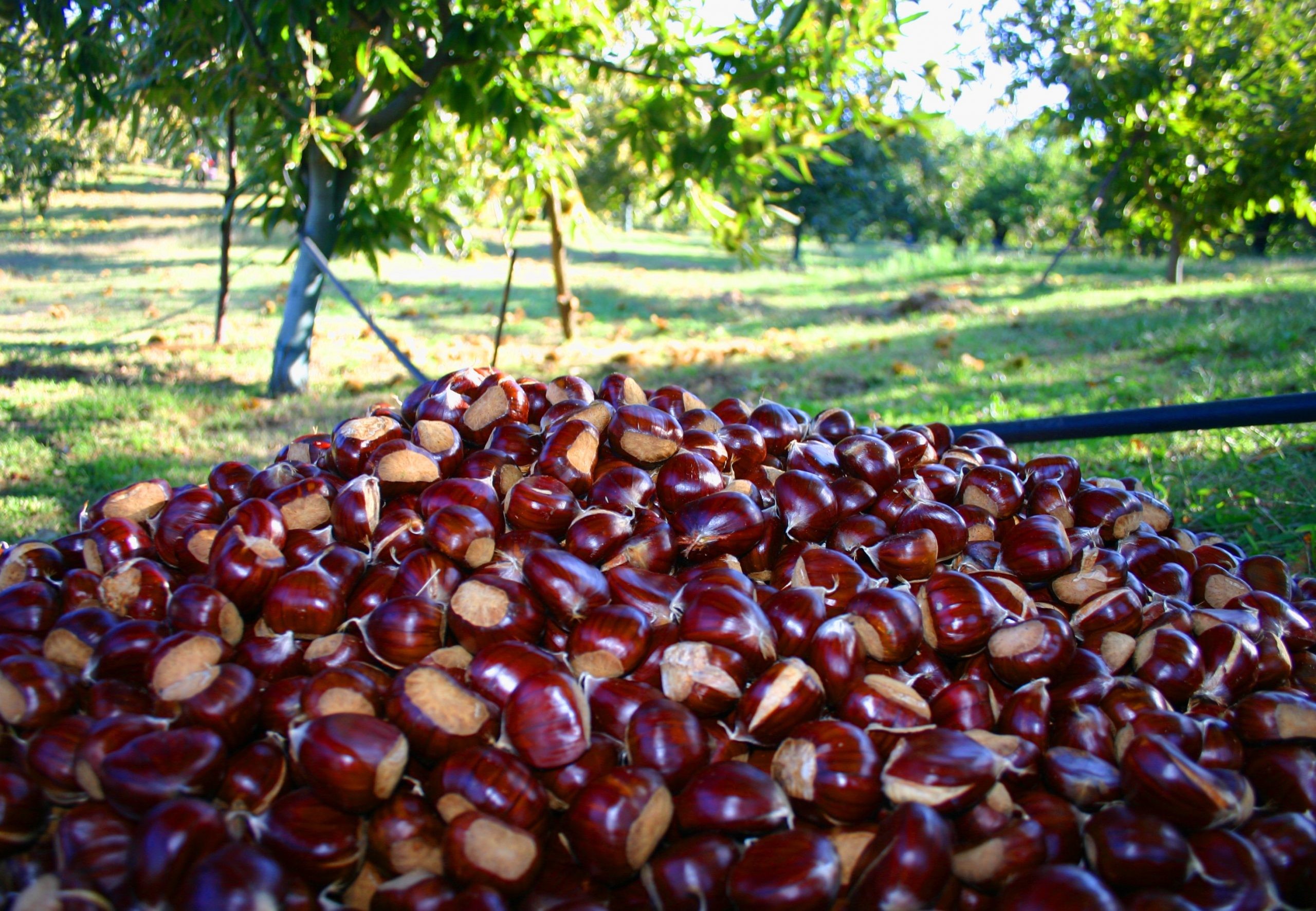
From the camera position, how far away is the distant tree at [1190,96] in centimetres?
756

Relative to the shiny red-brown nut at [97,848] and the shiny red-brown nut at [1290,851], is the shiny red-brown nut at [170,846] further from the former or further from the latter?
the shiny red-brown nut at [1290,851]

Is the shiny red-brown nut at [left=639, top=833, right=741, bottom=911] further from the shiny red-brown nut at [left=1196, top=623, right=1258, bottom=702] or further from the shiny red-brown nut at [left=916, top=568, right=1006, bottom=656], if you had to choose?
the shiny red-brown nut at [left=1196, top=623, right=1258, bottom=702]

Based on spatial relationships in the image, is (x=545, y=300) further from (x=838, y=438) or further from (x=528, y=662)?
(x=528, y=662)

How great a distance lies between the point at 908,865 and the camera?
0.97m

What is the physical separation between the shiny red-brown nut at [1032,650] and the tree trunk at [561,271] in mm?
5444

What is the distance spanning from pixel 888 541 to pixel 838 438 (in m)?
0.58

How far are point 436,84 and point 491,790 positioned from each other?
13.6 ft

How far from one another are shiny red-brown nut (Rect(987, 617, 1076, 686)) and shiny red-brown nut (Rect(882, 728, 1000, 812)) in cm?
24

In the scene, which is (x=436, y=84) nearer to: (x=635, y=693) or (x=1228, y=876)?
(x=635, y=693)

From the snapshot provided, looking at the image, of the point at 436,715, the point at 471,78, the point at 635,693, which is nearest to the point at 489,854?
the point at 436,715

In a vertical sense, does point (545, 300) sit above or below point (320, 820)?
above

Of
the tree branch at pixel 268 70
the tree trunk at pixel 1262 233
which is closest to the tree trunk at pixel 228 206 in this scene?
the tree branch at pixel 268 70

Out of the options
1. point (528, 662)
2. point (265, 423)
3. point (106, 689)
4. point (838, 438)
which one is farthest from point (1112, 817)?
point (265, 423)

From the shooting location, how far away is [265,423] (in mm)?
4688
